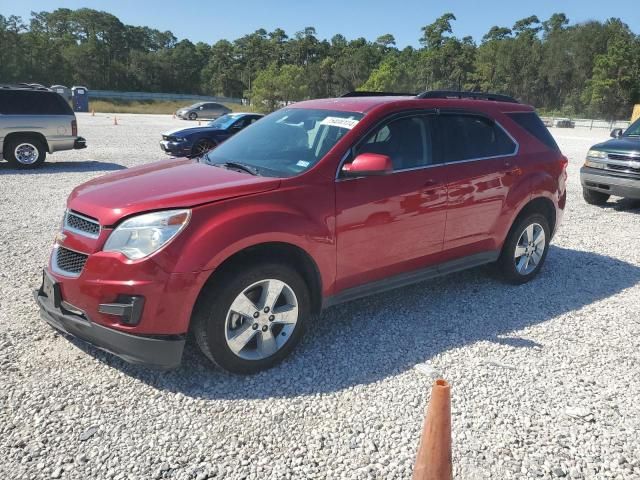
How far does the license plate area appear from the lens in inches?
132

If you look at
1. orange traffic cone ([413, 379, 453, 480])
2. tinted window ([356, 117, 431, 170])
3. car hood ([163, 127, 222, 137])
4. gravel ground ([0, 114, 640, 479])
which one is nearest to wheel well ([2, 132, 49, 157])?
car hood ([163, 127, 222, 137])

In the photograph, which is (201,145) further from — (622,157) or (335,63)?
(335,63)

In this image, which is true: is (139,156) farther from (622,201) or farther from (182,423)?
(182,423)

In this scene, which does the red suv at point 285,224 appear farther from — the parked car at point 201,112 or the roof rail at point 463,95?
the parked car at point 201,112

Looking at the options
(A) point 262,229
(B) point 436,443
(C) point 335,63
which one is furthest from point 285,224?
(C) point 335,63

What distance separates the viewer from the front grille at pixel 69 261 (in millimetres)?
3270

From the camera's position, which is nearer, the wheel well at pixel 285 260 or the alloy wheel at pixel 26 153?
the wheel well at pixel 285 260

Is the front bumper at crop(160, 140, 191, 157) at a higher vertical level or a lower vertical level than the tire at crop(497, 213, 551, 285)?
lower

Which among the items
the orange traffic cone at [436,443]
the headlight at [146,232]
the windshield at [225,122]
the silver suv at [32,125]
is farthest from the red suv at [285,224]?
the windshield at [225,122]

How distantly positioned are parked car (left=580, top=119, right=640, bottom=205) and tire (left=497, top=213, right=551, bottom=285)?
459cm

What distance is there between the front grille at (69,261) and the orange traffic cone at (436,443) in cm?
223

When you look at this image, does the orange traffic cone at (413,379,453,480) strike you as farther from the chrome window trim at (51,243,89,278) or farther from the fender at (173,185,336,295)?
the chrome window trim at (51,243,89,278)

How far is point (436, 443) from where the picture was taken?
2.22 metres

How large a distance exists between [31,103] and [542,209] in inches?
460
